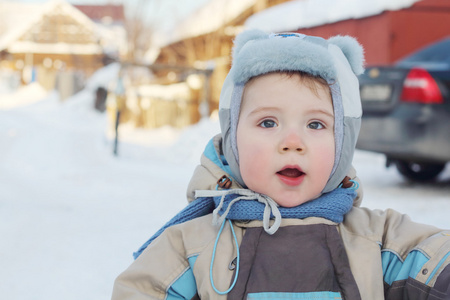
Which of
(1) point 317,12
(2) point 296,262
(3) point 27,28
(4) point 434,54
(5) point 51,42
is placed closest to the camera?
(2) point 296,262

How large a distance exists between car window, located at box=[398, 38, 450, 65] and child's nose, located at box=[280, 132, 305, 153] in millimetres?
4526

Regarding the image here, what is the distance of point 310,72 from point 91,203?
376 cm

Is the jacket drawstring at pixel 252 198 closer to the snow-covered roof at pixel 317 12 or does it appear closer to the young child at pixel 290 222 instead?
the young child at pixel 290 222

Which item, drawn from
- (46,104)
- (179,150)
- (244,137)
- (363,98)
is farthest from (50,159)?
(46,104)

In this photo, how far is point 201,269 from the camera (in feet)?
6.24

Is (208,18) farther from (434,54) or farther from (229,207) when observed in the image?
(229,207)

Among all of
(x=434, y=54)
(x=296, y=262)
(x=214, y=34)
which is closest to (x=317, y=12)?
(x=434, y=54)

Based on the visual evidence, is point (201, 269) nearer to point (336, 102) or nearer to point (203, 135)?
point (336, 102)

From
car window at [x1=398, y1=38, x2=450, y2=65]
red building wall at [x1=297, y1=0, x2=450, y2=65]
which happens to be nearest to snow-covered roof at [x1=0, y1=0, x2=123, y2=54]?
red building wall at [x1=297, y1=0, x2=450, y2=65]

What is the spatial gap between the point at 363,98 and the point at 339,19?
538 cm

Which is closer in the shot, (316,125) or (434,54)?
(316,125)

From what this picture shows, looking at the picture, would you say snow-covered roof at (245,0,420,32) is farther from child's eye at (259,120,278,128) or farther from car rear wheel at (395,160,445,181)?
child's eye at (259,120,278,128)

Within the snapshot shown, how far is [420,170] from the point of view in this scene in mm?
6438

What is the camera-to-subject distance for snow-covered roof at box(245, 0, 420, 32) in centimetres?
972
